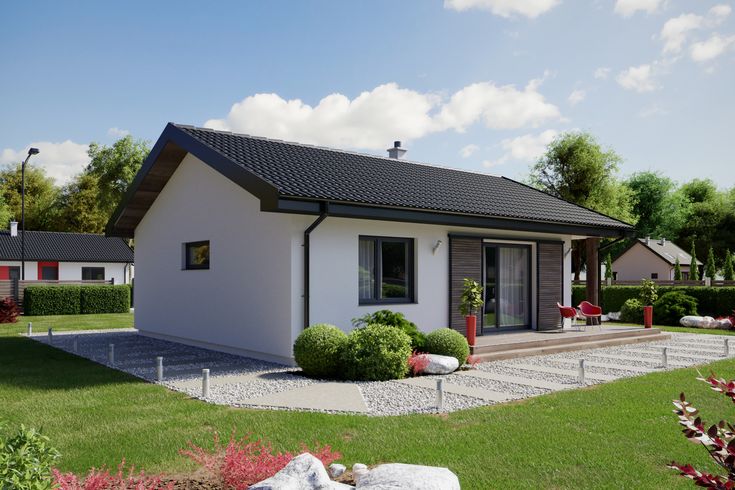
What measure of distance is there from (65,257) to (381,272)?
27544 mm

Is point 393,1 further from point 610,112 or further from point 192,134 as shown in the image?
point 610,112

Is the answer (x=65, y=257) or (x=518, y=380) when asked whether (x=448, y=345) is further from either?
(x=65, y=257)

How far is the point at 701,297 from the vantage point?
23.6 meters

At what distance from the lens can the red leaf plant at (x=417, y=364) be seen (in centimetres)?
992

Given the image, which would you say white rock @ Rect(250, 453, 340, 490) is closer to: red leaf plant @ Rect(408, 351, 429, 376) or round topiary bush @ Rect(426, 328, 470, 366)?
red leaf plant @ Rect(408, 351, 429, 376)

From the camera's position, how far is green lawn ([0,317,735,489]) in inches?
204

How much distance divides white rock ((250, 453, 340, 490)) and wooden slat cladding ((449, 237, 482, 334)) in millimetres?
9422

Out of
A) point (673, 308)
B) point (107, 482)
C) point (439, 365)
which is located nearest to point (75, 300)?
point (439, 365)

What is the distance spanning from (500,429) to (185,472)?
10.8 ft

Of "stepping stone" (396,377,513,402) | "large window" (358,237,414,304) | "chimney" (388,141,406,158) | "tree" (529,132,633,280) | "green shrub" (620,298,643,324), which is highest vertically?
"tree" (529,132,633,280)

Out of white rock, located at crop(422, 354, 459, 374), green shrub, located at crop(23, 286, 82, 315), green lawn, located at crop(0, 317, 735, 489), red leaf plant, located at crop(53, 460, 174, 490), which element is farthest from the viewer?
green shrub, located at crop(23, 286, 82, 315)

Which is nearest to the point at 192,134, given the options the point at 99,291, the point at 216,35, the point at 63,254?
the point at 216,35

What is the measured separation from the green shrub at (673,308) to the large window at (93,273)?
29.7m

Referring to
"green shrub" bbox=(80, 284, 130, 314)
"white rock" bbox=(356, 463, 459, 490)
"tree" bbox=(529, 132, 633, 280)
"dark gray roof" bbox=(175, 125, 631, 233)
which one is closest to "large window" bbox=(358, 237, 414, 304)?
"dark gray roof" bbox=(175, 125, 631, 233)
